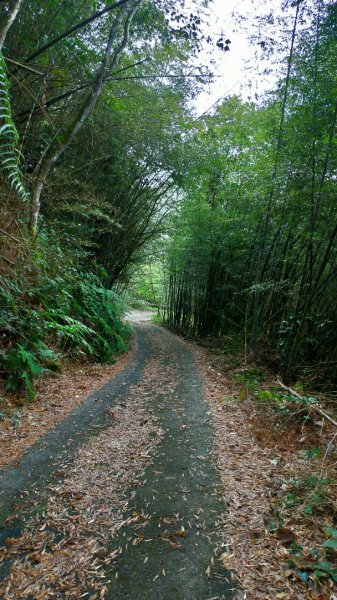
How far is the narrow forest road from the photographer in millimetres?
1579

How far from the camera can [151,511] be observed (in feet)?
6.91

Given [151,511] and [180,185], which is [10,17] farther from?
[180,185]

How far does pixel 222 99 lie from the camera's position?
605 cm

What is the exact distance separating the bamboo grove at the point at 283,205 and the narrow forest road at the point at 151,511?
6.80ft

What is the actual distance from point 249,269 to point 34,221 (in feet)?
15.7

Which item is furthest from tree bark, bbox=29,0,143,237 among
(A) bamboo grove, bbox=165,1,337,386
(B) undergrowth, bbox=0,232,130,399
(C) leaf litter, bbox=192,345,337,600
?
(C) leaf litter, bbox=192,345,337,600

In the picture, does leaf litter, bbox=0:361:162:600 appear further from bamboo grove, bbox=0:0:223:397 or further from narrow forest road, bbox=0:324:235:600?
bamboo grove, bbox=0:0:223:397

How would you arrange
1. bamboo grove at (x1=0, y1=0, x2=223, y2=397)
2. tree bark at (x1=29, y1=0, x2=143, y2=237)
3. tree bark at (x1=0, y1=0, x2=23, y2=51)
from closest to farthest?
tree bark at (x1=0, y1=0, x2=23, y2=51) < bamboo grove at (x1=0, y1=0, x2=223, y2=397) < tree bark at (x1=29, y1=0, x2=143, y2=237)

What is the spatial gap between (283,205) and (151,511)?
13.9ft

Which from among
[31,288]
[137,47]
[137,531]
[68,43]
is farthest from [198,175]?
[137,531]

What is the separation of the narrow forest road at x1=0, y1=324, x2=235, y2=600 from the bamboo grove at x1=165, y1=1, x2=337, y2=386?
6.80ft

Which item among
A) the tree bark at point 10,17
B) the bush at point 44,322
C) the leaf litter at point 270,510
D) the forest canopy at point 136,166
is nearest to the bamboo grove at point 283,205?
the forest canopy at point 136,166

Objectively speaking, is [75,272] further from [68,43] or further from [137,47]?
[137,47]

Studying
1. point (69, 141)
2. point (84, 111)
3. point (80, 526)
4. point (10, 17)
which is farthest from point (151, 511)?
point (84, 111)
